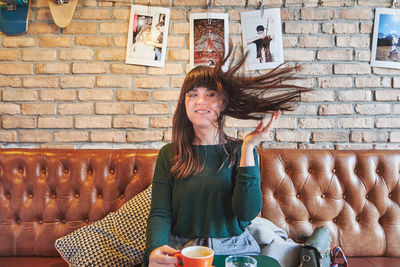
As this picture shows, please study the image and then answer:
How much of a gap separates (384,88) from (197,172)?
1.47 meters

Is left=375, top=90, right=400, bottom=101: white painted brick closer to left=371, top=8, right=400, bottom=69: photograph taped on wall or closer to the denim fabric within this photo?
left=371, top=8, right=400, bottom=69: photograph taped on wall

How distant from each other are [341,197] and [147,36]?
4.90ft

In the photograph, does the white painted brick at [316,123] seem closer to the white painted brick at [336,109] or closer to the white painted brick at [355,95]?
the white painted brick at [336,109]

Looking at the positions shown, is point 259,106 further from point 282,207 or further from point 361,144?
point 361,144

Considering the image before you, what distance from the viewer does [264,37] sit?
1.81 meters

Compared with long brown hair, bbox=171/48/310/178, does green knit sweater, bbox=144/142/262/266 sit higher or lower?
lower

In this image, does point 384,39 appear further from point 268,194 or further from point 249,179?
point 249,179

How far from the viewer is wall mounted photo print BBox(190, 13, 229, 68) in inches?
71.1

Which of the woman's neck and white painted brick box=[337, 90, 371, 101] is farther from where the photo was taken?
white painted brick box=[337, 90, 371, 101]

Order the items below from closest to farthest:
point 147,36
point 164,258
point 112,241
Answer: point 164,258
point 112,241
point 147,36

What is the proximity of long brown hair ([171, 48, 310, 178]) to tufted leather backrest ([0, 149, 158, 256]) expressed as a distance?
484 millimetres

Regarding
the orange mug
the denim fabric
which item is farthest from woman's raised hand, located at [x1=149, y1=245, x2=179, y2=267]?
the denim fabric

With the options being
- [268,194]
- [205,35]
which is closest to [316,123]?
[268,194]

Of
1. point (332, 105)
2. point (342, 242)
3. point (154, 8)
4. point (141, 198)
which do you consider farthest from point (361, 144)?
point (154, 8)
